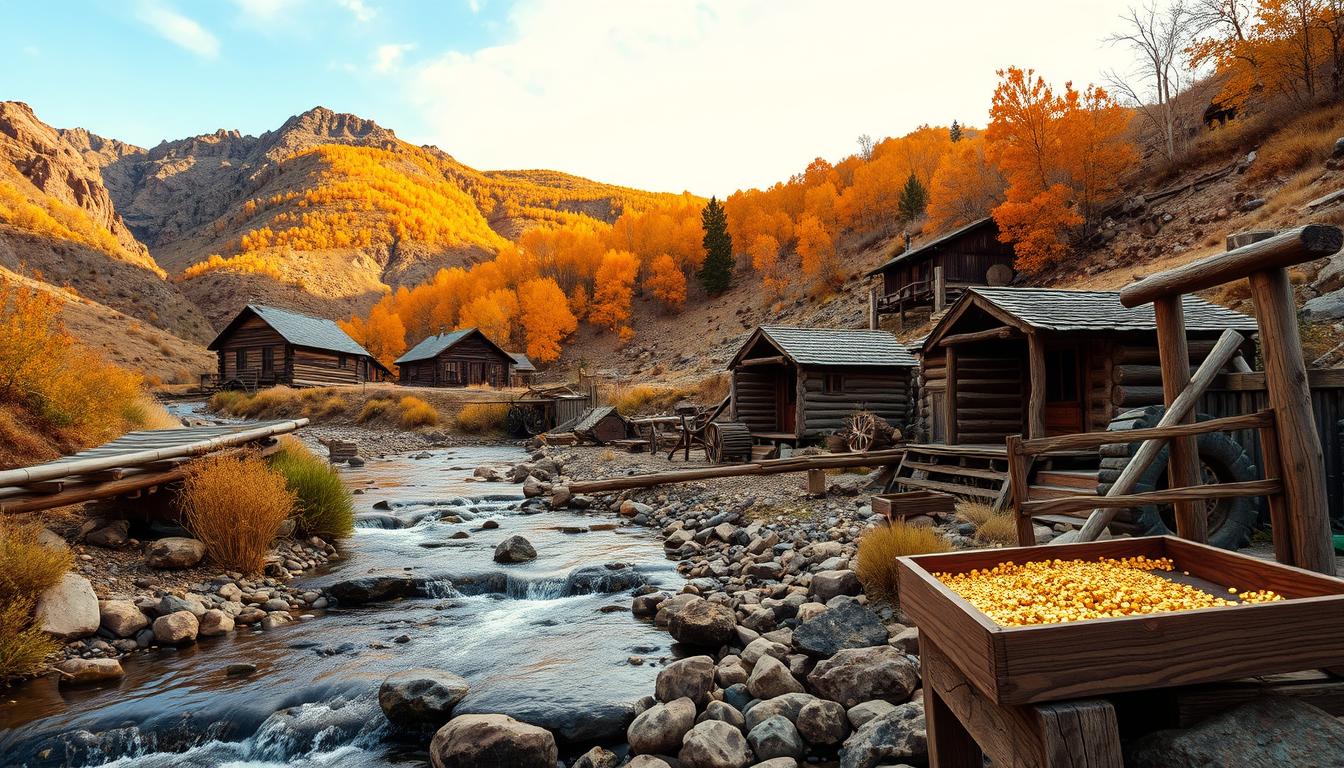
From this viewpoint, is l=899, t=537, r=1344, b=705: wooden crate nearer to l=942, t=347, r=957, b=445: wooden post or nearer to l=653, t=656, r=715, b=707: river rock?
l=653, t=656, r=715, b=707: river rock

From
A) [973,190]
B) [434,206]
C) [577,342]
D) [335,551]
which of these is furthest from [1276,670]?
[434,206]

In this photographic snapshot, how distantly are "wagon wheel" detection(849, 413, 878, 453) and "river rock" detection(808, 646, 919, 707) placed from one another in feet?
32.4

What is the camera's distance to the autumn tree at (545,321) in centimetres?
6284

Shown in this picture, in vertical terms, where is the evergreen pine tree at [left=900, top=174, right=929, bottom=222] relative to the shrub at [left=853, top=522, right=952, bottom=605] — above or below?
above

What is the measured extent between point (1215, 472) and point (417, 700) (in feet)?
25.6

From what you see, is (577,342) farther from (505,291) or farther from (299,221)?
(299,221)

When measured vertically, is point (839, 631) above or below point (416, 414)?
below

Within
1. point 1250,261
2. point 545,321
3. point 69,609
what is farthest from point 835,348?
point 545,321

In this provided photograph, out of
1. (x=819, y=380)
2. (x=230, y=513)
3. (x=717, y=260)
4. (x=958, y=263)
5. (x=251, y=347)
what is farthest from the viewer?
(x=717, y=260)

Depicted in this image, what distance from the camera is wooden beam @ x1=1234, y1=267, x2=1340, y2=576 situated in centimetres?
321

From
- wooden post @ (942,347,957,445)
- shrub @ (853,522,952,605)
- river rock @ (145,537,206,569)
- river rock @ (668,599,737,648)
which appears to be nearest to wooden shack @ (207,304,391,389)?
river rock @ (145,537,206,569)

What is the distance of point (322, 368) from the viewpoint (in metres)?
42.8

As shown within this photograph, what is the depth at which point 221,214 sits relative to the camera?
5472 inches

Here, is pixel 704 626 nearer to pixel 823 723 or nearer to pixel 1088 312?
pixel 823 723
